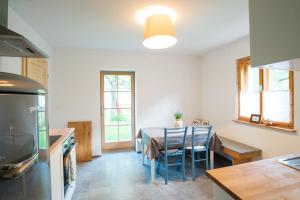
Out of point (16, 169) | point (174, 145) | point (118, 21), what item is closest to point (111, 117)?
A: point (174, 145)

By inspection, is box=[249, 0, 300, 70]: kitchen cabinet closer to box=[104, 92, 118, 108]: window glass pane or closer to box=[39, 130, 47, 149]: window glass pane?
box=[39, 130, 47, 149]: window glass pane

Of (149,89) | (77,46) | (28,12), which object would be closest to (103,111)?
(149,89)

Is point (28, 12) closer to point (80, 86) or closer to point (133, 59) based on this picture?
point (80, 86)

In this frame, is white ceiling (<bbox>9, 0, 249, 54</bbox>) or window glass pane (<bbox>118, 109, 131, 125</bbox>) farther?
window glass pane (<bbox>118, 109, 131, 125</bbox>)

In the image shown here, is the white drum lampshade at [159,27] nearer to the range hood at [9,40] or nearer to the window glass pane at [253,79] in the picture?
the range hood at [9,40]

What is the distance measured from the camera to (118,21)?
2.47 m

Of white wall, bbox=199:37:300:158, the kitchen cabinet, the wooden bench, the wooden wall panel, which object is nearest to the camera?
the kitchen cabinet

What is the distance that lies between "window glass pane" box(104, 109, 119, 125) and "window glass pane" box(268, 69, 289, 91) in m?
3.19

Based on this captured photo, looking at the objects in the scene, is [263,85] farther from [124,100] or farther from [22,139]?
[22,139]

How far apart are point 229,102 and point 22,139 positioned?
349cm

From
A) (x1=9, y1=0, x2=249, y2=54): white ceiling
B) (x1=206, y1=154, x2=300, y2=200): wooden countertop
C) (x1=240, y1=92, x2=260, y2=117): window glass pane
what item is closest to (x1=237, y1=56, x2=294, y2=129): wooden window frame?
(x1=240, y1=92, x2=260, y2=117): window glass pane

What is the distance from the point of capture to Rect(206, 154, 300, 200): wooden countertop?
93 centimetres

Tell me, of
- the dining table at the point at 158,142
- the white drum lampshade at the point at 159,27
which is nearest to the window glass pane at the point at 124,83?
the dining table at the point at 158,142

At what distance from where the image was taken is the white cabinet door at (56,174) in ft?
5.14
